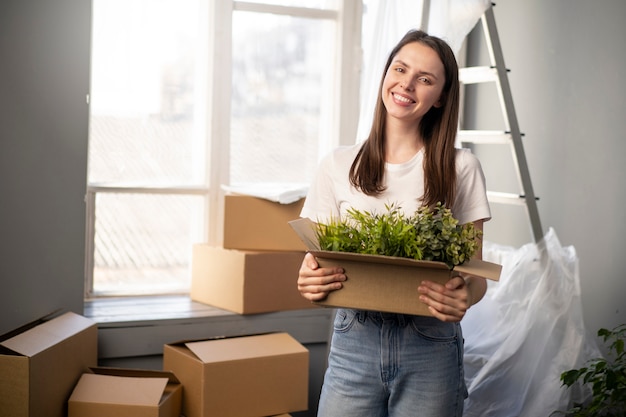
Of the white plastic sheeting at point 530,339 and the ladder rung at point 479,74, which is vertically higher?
the ladder rung at point 479,74

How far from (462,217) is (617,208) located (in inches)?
40.6

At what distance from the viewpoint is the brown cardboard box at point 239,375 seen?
87.5 inches

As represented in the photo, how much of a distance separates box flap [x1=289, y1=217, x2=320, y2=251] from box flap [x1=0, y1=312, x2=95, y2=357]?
3.01ft

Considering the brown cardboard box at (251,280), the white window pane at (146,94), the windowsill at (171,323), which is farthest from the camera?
the white window pane at (146,94)

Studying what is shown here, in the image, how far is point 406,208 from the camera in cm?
150

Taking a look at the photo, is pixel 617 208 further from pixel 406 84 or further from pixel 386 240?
pixel 386 240

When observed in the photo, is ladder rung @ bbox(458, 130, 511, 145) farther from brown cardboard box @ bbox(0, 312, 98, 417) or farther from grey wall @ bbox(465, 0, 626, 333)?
brown cardboard box @ bbox(0, 312, 98, 417)

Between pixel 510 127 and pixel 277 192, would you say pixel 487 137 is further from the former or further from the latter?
pixel 277 192

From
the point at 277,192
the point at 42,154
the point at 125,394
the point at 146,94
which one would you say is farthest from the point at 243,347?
the point at 146,94

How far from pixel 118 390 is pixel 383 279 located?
3.56ft

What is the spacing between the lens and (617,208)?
2.33m

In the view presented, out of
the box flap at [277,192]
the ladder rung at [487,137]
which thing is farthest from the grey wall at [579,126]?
the box flap at [277,192]

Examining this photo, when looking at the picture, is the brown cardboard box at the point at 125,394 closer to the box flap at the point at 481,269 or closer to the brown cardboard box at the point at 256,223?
the brown cardboard box at the point at 256,223

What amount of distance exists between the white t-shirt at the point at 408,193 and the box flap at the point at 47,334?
0.90 metres
